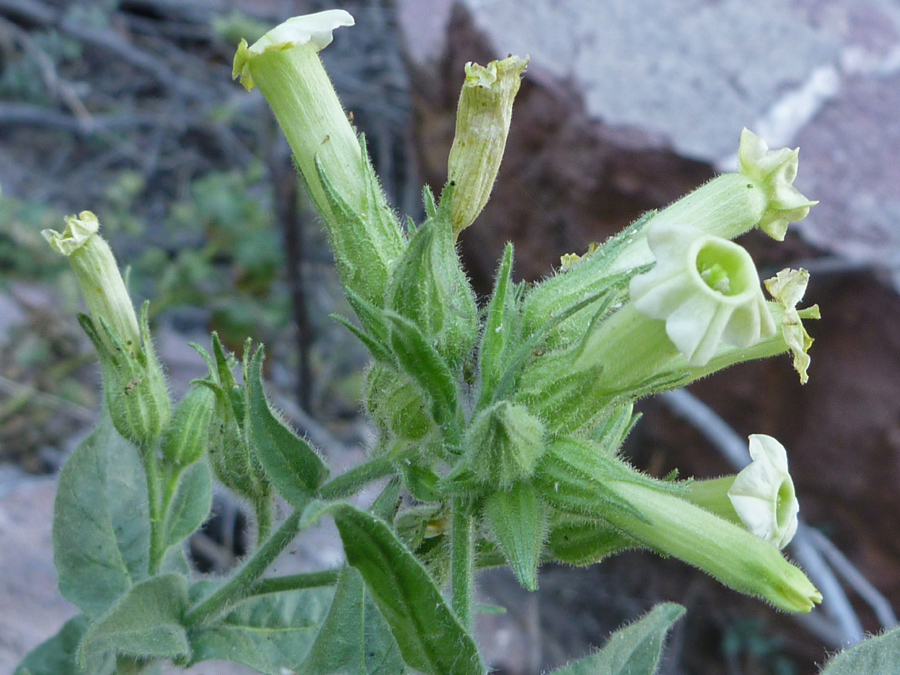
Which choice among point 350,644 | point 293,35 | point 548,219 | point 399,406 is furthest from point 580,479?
point 548,219

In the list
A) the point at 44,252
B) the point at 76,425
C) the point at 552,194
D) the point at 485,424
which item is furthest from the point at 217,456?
the point at 44,252

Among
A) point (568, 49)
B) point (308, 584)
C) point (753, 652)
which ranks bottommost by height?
point (753, 652)

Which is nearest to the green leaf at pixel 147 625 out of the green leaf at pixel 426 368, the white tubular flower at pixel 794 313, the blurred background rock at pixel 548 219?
the green leaf at pixel 426 368

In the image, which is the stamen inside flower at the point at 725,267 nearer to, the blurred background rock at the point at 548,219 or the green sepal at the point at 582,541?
the green sepal at the point at 582,541

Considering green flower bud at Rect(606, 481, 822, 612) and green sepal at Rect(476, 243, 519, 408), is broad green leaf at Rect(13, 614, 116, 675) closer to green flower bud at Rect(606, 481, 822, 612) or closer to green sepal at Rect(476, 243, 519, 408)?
green sepal at Rect(476, 243, 519, 408)

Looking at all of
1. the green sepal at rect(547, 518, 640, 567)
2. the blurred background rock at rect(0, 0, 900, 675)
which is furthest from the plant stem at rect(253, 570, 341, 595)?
the blurred background rock at rect(0, 0, 900, 675)

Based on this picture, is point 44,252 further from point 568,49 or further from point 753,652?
point 753,652
